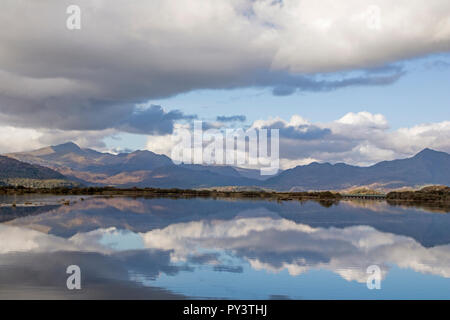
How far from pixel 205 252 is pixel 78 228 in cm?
2773

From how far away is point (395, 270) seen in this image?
40562mm

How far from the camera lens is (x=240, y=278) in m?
34.3

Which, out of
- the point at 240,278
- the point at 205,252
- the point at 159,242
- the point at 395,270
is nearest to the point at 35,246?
the point at 159,242

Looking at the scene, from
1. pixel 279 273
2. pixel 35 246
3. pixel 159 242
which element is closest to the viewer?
pixel 279 273

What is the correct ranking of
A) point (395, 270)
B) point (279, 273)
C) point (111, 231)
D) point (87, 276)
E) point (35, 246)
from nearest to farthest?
point (87, 276) → point (279, 273) → point (395, 270) → point (35, 246) → point (111, 231)

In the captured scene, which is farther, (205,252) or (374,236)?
(374,236)

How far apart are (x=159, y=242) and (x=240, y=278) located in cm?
2234

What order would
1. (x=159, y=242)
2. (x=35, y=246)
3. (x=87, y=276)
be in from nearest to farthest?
(x=87, y=276) < (x=35, y=246) < (x=159, y=242)
